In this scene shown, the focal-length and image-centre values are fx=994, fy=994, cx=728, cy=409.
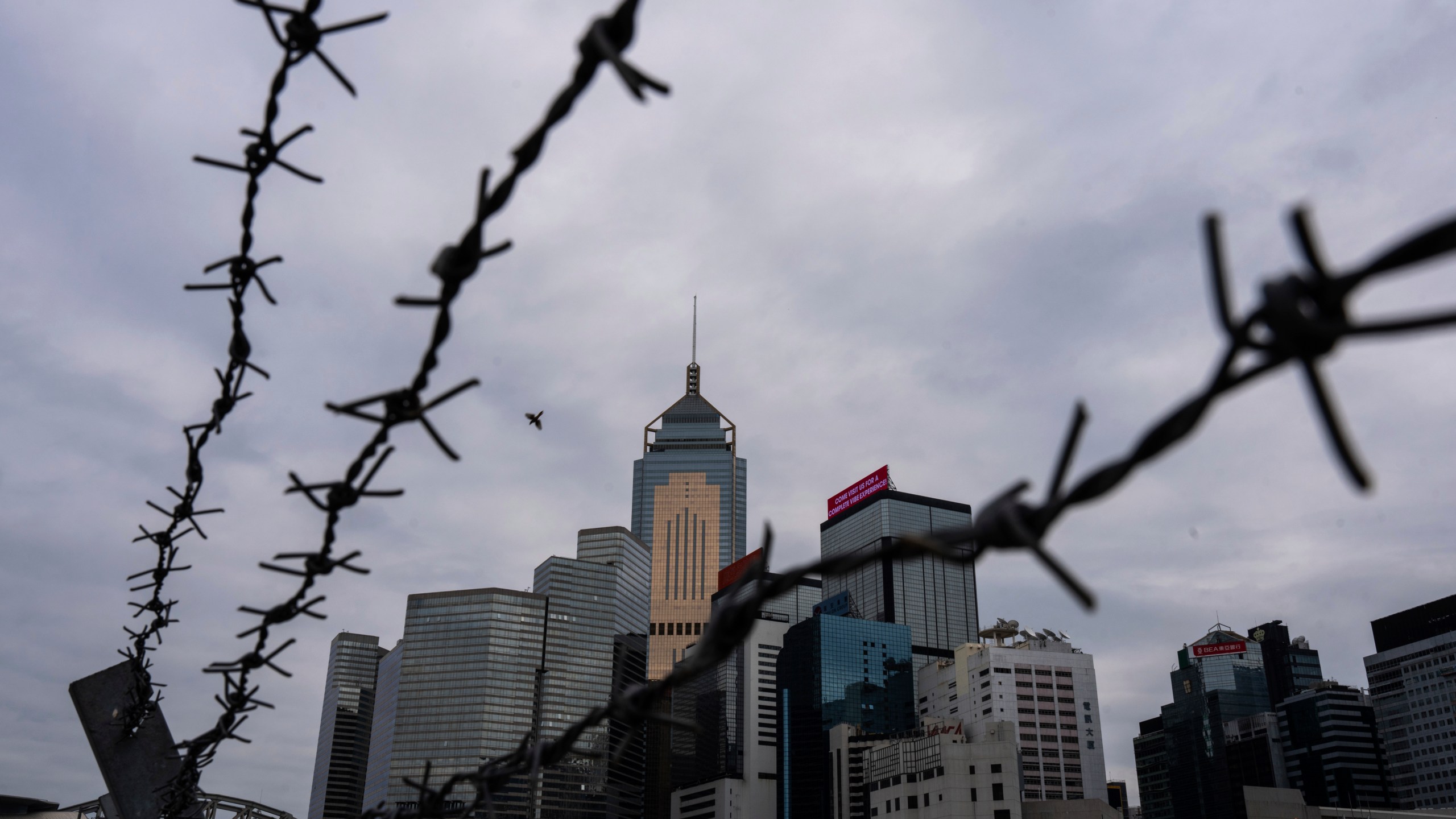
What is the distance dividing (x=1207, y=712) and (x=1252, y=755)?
9.98 meters

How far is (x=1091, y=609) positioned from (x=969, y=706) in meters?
149

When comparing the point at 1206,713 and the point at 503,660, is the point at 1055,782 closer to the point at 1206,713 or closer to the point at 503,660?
the point at 1206,713

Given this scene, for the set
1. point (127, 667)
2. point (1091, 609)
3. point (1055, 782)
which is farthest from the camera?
point (1055, 782)

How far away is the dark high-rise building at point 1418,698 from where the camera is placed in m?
149

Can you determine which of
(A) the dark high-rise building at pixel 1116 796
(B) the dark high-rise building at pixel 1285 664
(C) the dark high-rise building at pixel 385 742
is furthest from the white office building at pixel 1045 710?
(C) the dark high-rise building at pixel 385 742

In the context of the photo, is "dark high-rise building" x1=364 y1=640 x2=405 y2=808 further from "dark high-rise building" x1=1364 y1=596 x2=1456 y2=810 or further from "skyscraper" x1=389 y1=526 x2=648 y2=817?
"dark high-rise building" x1=1364 y1=596 x2=1456 y2=810

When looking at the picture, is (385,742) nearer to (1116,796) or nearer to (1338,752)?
(1116,796)

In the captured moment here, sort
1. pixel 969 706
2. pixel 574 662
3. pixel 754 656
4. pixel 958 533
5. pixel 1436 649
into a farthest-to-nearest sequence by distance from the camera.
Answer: pixel 574 662 < pixel 754 656 < pixel 1436 649 < pixel 969 706 < pixel 958 533

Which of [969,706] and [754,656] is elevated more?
[754,656]

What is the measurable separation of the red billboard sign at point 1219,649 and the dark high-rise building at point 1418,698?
24146mm

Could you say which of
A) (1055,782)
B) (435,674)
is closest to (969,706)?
(1055,782)

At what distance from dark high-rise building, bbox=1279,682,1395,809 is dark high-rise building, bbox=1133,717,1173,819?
20763mm

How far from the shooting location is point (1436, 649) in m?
154

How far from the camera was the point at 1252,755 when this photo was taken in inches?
7008
